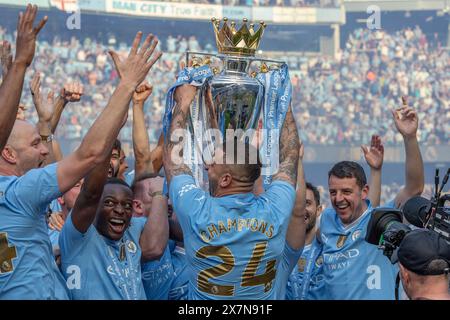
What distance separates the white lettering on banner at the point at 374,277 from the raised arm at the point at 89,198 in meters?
1.56

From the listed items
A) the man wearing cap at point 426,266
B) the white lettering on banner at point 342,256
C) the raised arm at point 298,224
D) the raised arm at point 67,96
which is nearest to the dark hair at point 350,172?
the white lettering on banner at point 342,256

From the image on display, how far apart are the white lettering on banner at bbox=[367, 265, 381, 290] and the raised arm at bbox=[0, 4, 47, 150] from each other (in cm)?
209

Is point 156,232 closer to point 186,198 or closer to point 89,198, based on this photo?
point 89,198

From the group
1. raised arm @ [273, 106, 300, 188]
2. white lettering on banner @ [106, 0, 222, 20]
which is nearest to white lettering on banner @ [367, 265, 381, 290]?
raised arm @ [273, 106, 300, 188]

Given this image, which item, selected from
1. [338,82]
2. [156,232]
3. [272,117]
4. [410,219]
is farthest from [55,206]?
[338,82]

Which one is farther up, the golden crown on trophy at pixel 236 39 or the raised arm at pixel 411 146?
the golden crown on trophy at pixel 236 39

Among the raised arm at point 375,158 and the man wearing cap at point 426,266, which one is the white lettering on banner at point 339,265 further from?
the man wearing cap at point 426,266

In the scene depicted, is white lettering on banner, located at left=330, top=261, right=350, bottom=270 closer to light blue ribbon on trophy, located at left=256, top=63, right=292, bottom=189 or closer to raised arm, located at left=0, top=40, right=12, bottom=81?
light blue ribbon on trophy, located at left=256, top=63, right=292, bottom=189

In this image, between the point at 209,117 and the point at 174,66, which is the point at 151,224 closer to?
the point at 209,117

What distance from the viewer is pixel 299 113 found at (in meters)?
19.8

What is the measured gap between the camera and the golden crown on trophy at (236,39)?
340 cm

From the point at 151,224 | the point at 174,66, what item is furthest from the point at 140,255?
the point at 174,66

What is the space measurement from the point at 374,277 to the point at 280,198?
1.24m

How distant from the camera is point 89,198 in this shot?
10.9 feet
